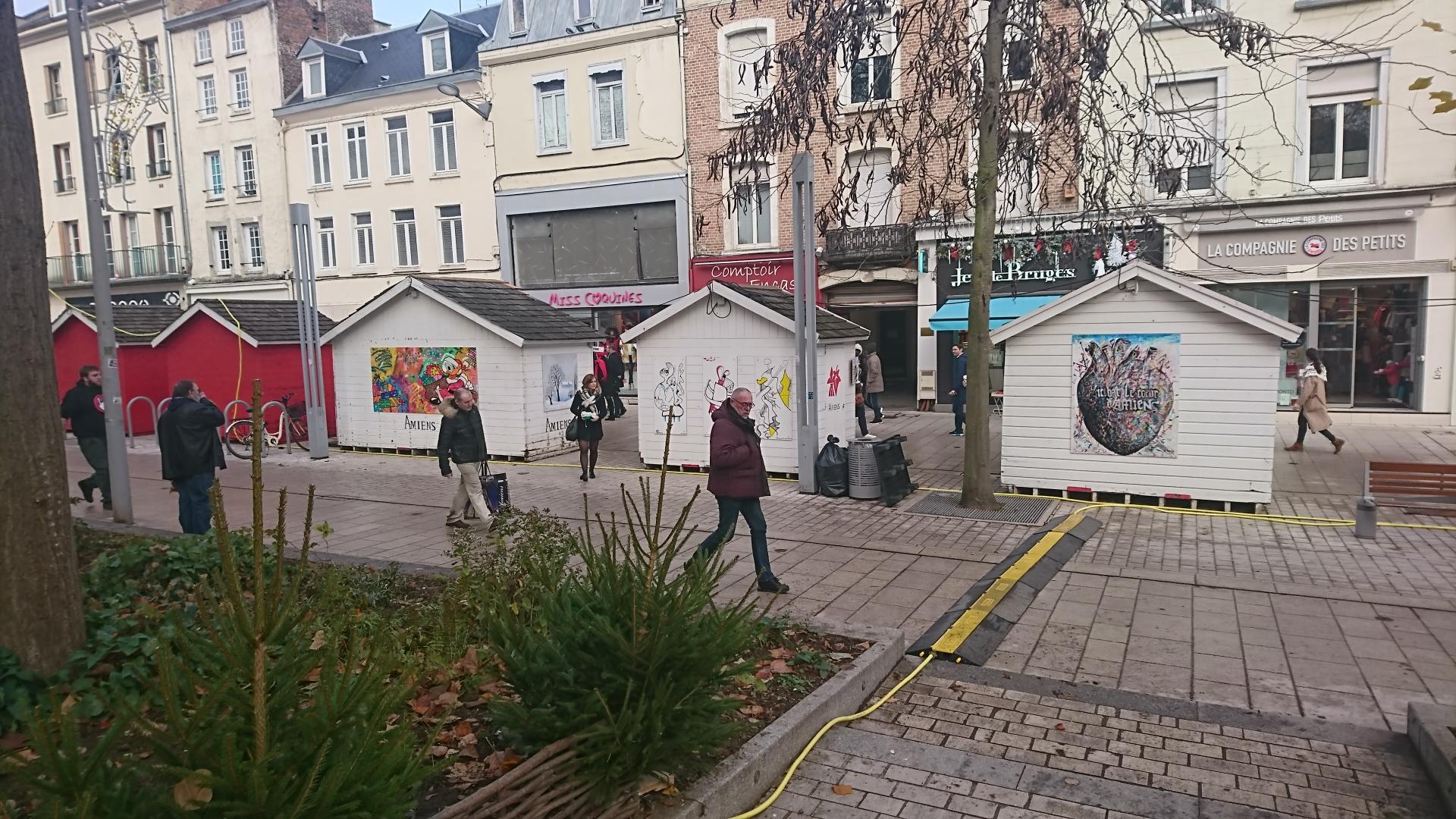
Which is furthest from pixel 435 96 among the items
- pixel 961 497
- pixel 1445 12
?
pixel 1445 12

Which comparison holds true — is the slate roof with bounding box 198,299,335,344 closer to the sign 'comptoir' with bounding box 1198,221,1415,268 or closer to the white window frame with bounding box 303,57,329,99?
the white window frame with bounding box 303,57,329,99

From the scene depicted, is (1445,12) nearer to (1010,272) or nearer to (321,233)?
(1010,272)

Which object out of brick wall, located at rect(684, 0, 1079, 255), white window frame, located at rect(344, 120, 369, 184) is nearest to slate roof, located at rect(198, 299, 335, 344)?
brick wall, located at rect(684, 0, 1079, 255)

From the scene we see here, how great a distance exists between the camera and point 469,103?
26.0m

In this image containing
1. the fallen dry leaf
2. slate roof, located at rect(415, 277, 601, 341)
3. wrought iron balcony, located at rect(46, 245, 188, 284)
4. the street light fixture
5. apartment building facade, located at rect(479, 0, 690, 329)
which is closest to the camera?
the fallen dry leaf

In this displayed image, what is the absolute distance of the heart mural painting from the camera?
35.2 ft

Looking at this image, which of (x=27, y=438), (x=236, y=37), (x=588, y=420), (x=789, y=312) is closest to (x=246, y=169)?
(x=236, y=37)

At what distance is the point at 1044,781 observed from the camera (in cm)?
444

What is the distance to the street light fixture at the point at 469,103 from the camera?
25797 millimetres

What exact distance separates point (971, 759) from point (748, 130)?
28.2 ft

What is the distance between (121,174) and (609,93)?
1875cm

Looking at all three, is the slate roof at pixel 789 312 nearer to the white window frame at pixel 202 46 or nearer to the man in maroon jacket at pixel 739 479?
the man in maroon jacket at pixel 739 479

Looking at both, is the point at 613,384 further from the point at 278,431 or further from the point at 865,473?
the point at 865,473

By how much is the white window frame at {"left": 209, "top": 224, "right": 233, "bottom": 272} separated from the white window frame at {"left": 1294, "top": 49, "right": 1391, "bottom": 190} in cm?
3222
